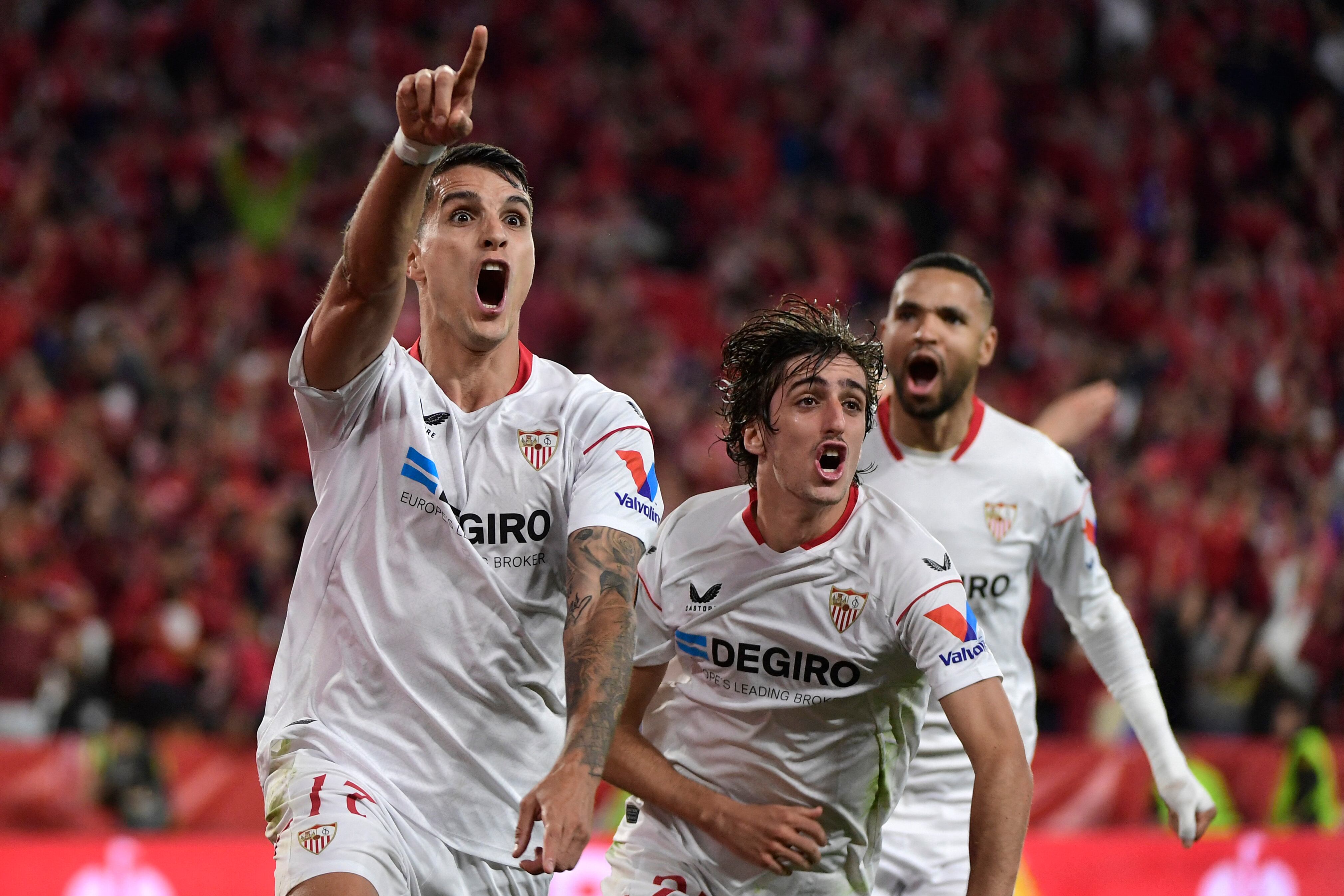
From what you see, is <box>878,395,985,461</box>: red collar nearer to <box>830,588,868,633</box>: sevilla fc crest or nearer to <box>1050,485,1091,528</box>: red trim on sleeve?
<box>1050,485,1091,528</box>: red trim on sleeve

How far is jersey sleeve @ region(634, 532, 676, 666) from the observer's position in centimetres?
425

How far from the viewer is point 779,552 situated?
418 cm

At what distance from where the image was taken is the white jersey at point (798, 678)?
405 centimetres

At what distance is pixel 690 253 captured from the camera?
599 inches

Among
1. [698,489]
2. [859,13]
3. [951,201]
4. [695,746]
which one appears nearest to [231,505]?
[698,489]

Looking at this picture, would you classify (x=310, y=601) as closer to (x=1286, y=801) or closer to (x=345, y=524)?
(x=345, y=524)

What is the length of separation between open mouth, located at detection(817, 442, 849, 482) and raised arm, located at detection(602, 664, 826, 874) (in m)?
0.73

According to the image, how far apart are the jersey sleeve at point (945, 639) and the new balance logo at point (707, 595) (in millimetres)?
512

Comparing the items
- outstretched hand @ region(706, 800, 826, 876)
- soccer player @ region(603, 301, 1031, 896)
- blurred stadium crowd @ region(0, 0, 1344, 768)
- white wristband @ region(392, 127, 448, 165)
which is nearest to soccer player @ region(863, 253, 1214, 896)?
soccer player @ region(603, 301, 1031, 896)

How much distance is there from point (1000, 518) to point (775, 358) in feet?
4.46

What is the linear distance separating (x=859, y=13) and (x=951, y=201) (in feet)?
10.0

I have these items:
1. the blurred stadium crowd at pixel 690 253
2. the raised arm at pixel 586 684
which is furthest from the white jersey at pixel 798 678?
the blurred stadium crowd at pixel 690 253

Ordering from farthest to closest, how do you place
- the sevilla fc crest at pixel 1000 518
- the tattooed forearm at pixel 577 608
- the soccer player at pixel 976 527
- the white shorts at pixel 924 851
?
1. the sevilla fc crest at pixel 1000 518
2. the soccer player at pixel 976 527
3. the white shorts at pixel 924 851
4. the tattooed forearm at pixel 577 608

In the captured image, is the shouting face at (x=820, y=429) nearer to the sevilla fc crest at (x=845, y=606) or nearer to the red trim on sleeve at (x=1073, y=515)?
the sevilla fc crest at (x=845, y=606)
